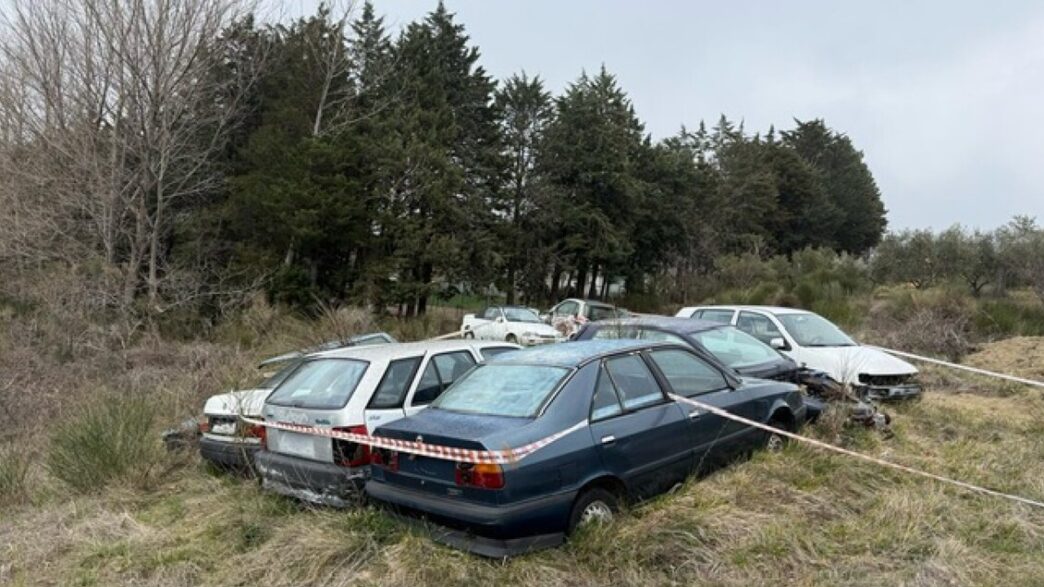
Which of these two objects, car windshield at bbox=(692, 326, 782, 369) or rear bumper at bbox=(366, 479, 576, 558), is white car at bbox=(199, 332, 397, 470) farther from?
car windshield at bbox=(692, 326, 782, 369)

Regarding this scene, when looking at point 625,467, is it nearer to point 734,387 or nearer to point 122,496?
point 734,387

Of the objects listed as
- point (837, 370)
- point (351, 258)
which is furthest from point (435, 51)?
point (837, 370)

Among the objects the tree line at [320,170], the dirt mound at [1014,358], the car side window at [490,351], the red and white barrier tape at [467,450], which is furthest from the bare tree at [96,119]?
the dirt mound at [1014,358]

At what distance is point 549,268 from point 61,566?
32.6m

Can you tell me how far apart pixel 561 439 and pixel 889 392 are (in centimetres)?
660

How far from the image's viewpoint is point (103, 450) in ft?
24.0

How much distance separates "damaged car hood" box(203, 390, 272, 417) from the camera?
7223 millimetres

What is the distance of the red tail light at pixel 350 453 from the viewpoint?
5.84 m

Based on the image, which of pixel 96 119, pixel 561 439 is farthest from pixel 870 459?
pixel 96 119

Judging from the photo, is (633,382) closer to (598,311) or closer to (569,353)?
(569,353)

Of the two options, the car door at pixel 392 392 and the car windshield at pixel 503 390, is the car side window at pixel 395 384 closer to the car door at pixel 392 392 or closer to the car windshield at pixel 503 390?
the car door at pixel 392 392

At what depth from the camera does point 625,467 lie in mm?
5152

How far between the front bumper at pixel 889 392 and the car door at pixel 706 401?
384 centimetres

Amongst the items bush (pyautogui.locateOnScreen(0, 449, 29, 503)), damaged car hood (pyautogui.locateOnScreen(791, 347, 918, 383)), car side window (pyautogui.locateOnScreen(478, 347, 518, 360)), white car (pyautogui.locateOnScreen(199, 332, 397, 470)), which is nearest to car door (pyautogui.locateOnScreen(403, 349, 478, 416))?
car side window (pyautogui.locateOnScreen(478, 347, 518, 360))
